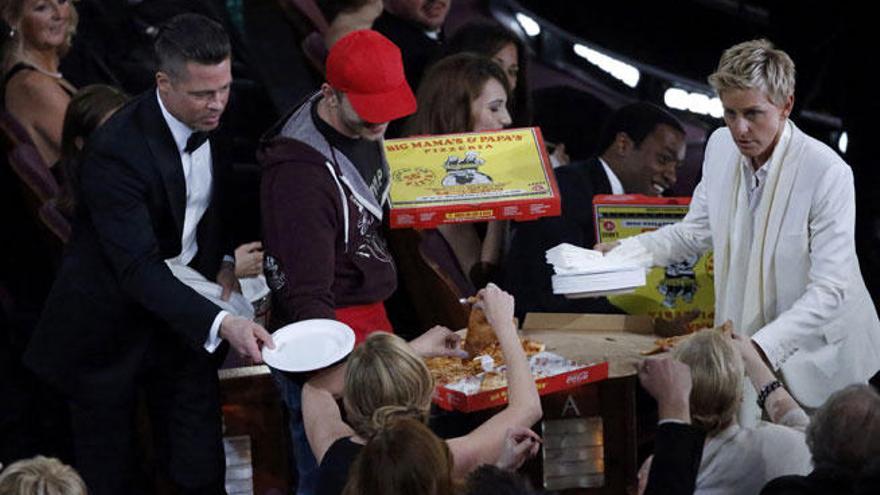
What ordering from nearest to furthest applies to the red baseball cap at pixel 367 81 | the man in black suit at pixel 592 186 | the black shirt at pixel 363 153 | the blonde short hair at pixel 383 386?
the blonde short hair at pixel 383 386 < the red baseball cap at pixel 367 81 < the black shirt at pixel 363 153 < the man in black suit at pixel 592 186

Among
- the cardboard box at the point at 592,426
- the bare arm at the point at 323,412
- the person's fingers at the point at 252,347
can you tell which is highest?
the person's fingers at the point at 252,347

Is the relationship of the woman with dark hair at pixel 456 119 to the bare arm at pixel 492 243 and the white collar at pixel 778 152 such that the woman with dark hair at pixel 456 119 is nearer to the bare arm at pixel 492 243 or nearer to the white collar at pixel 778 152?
the bare arm at pixel 492 243

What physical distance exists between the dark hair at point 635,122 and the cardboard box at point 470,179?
30.2 inches

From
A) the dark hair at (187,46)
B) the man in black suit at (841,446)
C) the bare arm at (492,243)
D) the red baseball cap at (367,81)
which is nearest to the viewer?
the man in black suit at (841,446)

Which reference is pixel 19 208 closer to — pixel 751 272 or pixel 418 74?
pixel 418 74

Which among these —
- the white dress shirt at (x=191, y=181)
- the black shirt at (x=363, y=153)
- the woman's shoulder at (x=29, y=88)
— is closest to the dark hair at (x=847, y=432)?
the black shirt at (x=363, y=153)

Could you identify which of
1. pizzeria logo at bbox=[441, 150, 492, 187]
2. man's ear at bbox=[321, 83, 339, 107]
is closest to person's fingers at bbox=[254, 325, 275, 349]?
man's ear at bbox=[321, 83, 339, 107]

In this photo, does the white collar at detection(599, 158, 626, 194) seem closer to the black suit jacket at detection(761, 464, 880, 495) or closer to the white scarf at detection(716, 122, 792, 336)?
the white scarf at detection(716, 122, 792, 336)

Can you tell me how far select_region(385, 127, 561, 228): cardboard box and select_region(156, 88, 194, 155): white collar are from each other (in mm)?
809

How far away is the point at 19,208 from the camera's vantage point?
5895 millimetres

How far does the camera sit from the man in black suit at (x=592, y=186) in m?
5.99

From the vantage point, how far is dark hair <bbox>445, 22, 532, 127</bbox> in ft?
20.8

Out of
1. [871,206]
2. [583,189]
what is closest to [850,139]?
[871,206]

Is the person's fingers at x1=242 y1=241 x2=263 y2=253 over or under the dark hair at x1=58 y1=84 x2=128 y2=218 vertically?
under
